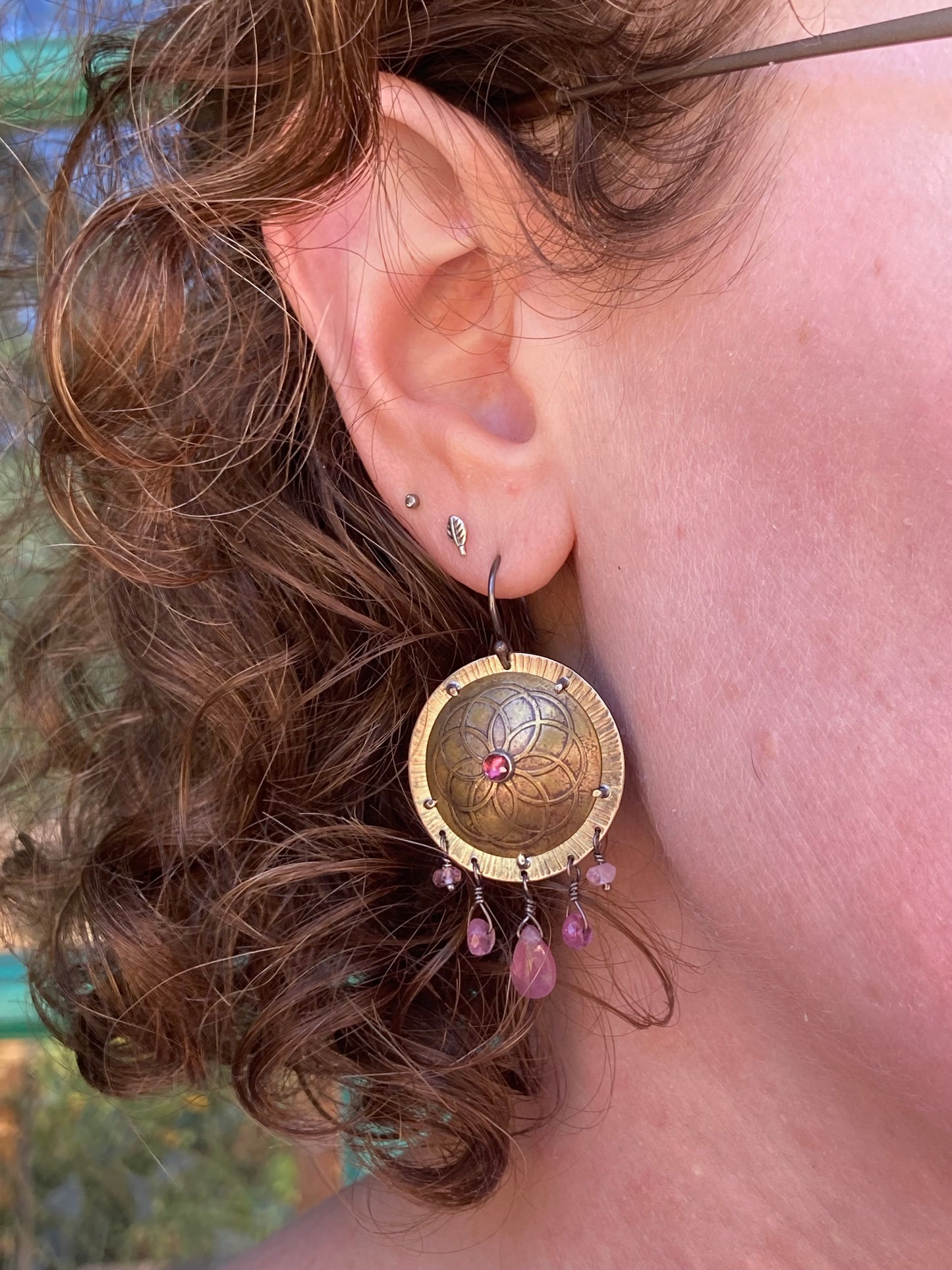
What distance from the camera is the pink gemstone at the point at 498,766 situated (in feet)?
3.01

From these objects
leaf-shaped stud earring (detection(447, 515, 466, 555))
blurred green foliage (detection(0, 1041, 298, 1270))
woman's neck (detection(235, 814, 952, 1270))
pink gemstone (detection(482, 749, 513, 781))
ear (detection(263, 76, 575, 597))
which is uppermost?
ear (detection(263, 76, 575, 597))

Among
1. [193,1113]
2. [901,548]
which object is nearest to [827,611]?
[901,548]

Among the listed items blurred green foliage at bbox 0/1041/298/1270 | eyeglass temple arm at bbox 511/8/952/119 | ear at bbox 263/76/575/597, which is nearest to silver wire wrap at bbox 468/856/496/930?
ear at bbox 263/76/575/597

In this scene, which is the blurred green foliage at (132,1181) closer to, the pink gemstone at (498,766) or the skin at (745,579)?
the skin at (745,579)

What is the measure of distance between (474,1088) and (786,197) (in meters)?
0.91

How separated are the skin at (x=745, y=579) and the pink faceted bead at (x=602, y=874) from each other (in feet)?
0.17

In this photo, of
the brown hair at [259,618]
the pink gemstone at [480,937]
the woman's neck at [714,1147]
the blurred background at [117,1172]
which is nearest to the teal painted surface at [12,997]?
the blurred background at [117,1172]

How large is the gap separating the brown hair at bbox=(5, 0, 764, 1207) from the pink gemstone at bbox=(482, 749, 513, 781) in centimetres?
16

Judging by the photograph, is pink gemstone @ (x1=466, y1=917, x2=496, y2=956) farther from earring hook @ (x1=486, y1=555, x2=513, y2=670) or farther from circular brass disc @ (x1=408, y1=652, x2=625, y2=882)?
earring hook @ (x1=486, y1=555, x2=513, y2=670)

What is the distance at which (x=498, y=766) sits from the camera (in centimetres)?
92

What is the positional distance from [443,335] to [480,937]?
0.57 meters

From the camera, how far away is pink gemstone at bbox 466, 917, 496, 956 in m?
0.99

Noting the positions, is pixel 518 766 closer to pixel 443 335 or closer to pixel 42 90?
pixel 443 335

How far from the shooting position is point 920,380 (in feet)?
2.35
